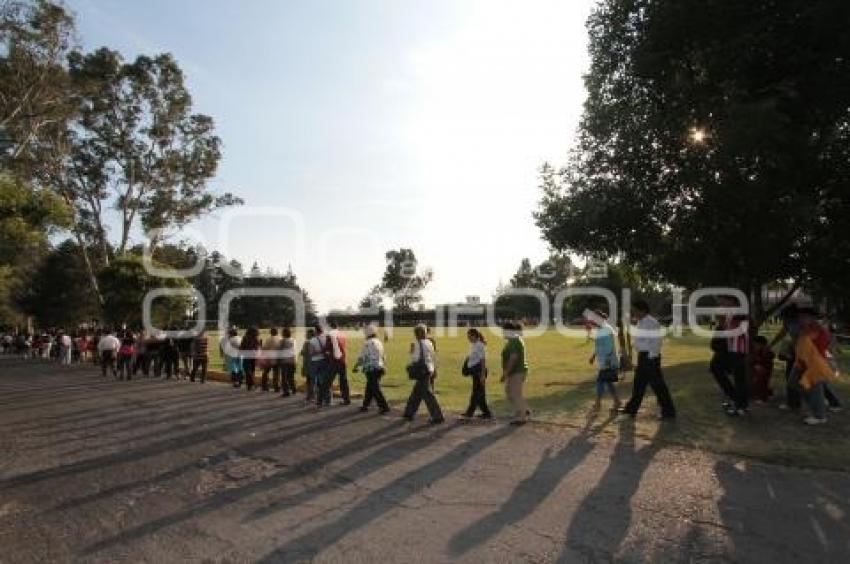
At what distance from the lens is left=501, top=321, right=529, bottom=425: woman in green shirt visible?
38.0ft

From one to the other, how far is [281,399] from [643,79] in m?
9.57

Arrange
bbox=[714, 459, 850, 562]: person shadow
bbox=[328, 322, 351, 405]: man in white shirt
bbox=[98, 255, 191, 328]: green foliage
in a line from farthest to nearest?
bbox=[98, 255, 191, 328]: green foliage → bbox=[328, 322, 351, 405]: man in white shirt → bbox=[714, 459, 850, 562]: person shadow

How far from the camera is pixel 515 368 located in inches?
457

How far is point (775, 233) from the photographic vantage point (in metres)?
12.2

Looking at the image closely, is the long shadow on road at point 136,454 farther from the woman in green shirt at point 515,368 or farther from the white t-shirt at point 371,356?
the woman in green shirt at point 515,368

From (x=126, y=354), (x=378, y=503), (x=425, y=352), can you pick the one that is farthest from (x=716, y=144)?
(x=126, y=354)

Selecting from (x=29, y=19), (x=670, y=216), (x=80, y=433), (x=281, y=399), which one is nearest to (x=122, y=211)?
(x=29, y=19)

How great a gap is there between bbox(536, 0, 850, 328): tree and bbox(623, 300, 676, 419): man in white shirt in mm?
2650

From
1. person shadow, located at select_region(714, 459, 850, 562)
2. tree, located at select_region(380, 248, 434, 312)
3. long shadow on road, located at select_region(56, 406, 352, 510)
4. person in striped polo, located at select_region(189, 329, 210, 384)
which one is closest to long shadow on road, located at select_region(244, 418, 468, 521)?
long shadow on road, located at select_region(56, 406, 352, 510)

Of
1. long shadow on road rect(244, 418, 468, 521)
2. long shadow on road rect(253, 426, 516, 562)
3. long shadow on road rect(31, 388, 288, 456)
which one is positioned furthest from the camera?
long shadow on road rect(31, 388, 288, 456)

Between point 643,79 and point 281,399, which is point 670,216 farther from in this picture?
point 281,399

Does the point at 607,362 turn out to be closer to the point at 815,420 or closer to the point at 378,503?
the point at 815,420

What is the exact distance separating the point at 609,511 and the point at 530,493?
88 cm

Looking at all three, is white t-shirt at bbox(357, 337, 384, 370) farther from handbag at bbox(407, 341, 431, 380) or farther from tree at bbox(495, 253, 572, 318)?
tree at bbox(495, 253, 572, 318)
